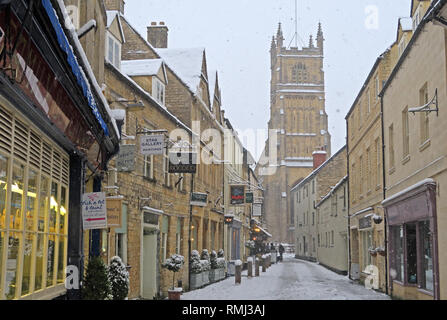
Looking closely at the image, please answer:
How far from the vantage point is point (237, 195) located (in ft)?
105

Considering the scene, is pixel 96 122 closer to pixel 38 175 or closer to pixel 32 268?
pixel 38 175

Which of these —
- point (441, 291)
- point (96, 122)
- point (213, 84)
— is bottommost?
point (441, 291)

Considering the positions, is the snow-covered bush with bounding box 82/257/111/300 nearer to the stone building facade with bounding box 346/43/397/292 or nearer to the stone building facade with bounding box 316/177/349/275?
the stone building facade with bounding box 346/43/397/292

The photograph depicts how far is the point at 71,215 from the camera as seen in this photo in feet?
32.7

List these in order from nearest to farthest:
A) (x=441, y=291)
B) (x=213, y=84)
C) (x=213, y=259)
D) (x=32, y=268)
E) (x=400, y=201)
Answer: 1. (x=32, y=268)
2. (x=441, y=291)
3. (x=400, y=201)
4. (x=213, y=259)
5. (x=213, y=84)

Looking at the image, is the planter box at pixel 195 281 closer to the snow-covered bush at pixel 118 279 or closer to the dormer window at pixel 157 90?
the dormer window at pixel 157 90

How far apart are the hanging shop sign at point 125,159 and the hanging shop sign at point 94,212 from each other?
3.63 meters

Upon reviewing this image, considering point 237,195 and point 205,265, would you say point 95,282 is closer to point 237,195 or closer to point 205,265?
point 205,265

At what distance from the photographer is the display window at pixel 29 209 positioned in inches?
254

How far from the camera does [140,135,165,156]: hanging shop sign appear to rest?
14153mm

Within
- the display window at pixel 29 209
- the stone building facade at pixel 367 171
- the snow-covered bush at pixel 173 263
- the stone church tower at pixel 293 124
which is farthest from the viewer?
the stone church tower at pixel 293 124

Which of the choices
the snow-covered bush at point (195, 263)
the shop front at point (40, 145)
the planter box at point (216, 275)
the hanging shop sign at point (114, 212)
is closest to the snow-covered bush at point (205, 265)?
the snow-covered bush at point (195, 263)
